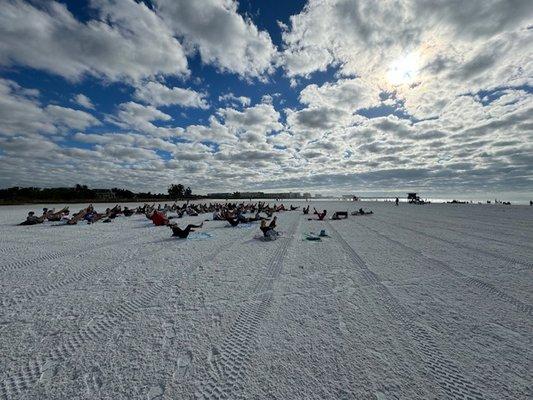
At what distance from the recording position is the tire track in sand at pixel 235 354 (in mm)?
2449

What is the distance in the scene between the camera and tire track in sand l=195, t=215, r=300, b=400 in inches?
96.4

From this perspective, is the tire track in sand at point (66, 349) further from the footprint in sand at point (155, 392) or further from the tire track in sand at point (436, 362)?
the tire track in sand at point (436, 362)

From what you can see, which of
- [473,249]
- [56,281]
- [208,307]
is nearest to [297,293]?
[208,307]

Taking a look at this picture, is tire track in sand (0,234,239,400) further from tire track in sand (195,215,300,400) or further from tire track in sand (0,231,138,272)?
tire track in sand (0,231,138,272)

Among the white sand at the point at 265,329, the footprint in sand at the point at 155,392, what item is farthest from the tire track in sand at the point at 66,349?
the footprint in sand at the point at 155,392

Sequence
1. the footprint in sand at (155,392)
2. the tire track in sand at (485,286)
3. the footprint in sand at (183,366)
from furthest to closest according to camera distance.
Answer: the tire track in sand at (485,286) < the footprint in sand at (183,366) < the footprint in sand at (155,392)

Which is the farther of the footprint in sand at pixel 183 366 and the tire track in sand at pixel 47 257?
the tire track in sand at pixel 47 257

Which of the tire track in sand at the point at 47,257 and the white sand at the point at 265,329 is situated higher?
the white sand at the point at 265,329

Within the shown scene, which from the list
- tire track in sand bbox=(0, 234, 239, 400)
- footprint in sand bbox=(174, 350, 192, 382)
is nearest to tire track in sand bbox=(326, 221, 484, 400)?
footprint in sand bbox=(174, 350, 192, 382)

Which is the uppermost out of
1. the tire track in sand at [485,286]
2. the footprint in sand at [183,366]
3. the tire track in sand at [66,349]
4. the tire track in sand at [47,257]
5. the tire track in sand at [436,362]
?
the tire track in sand at [485,286]

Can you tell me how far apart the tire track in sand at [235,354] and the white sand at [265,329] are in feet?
0.05

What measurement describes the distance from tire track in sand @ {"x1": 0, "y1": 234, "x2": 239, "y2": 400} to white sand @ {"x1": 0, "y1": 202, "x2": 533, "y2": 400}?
0.05ft

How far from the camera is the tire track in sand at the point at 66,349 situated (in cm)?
245

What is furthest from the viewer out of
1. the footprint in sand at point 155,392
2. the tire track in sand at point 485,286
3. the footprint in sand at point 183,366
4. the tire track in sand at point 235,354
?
the tire track in sand at point 485,286
